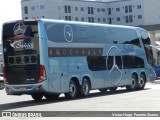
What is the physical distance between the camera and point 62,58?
22266 millimetres

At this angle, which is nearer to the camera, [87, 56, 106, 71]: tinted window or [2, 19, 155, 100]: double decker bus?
[2, 19, 155, 100]: double decker bus

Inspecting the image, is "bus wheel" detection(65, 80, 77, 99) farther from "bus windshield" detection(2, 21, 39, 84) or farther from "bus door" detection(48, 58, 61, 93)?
"bus windshield" detection(2, 21, 39, 84)

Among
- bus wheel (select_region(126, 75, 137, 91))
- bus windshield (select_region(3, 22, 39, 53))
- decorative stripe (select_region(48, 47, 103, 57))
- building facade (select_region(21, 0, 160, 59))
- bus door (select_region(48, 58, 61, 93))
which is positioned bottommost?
bus wheel (select_region(126, 75, 137, 91))

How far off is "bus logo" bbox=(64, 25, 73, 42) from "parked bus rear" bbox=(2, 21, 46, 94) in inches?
81.4

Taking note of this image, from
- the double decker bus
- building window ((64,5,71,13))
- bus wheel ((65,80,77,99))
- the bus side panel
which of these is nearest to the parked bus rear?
the double decker bus

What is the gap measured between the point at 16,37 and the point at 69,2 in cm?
9479

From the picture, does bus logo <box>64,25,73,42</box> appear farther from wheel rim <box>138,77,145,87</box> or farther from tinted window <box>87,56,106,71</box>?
wheel rim <box>138,77,145,87</box>

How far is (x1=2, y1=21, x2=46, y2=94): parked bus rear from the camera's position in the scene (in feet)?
68.7

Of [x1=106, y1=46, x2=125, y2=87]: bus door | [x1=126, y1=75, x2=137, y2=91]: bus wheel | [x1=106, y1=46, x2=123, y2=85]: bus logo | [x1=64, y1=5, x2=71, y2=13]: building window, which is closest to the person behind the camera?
[x1=106, y1=46, x2=125, y2=87]: bus door

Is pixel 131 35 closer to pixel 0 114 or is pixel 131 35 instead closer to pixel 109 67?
pixel 109 67

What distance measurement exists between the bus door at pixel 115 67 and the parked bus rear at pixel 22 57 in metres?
6.03

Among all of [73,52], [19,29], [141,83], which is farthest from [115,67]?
[19,29]

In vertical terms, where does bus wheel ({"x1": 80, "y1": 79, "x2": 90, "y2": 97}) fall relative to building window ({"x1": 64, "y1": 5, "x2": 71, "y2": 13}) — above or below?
below

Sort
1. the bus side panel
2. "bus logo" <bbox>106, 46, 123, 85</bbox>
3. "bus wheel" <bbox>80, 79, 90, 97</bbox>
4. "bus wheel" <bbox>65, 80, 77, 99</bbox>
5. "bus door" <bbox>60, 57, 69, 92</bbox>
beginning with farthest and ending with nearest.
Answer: "bus logo" <bbox>106, 46, 123, 85</bbox> < "bus wheel" <bbox>80, 79, 90, 97</bbox> < "bus wheel" <bbox>65, 80, 77, 99</bbox> < "bus door" <bbox>60, 57, 69, 92</bbox> < the bus side panel
